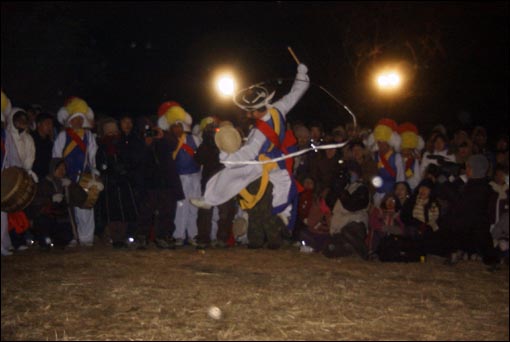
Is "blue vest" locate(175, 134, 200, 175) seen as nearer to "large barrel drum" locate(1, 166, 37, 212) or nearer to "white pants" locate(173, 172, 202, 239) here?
"white pants" locate(173, 172, 202, 239)

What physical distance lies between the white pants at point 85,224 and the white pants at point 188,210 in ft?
4.11

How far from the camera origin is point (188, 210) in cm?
964

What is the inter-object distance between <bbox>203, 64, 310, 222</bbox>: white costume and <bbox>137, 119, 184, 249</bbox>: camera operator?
0.77 metres

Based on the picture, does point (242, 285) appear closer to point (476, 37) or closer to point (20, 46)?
point (476, 37)

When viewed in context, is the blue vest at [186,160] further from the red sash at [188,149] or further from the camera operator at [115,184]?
the camera operator at [115,184]

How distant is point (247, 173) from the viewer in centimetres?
865

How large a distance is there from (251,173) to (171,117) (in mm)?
1715

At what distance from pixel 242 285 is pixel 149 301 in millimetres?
1142

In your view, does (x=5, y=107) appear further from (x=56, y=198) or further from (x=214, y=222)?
(x=214, y=222)

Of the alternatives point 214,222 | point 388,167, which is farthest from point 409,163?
point 214,222

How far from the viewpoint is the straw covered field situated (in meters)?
5.11

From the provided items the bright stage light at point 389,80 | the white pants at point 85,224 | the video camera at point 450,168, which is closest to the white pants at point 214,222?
the white pants at point 85,224

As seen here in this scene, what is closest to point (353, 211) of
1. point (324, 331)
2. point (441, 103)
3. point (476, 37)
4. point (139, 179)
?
point (139, 179)

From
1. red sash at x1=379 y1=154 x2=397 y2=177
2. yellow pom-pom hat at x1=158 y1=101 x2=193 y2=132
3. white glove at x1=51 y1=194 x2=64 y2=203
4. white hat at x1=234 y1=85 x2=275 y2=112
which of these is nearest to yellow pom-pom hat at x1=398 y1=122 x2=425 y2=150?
red sash at x1=379 y1=154 x2=397 y2=177
